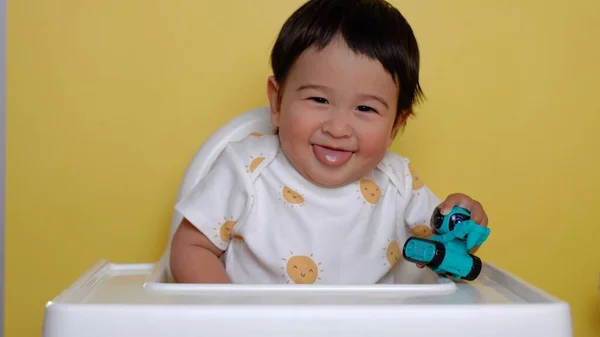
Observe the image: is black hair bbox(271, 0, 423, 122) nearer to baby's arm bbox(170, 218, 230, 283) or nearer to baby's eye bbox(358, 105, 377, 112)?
baby's eye bbox(358, 105, 377, 112)

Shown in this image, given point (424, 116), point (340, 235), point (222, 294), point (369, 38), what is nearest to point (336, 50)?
point (369, 38)

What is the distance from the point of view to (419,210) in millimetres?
1033

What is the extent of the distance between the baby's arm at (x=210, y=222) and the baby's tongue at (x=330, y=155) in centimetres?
10

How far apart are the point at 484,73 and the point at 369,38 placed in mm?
526

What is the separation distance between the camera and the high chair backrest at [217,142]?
1041mm

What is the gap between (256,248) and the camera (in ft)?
3.13

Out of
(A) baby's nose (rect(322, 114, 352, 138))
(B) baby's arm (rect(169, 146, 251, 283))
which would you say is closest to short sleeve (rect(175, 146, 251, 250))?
(B) baby's arm (rect(169, 146, 251, 283))

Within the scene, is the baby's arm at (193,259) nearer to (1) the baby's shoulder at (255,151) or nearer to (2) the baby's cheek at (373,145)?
(1) the baby's shoulder at (255,151)

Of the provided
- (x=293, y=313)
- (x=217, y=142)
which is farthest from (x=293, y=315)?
(x=217, y=142)

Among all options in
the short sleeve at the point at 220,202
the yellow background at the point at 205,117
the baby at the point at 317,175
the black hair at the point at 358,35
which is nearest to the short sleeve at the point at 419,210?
the baby at the point at 317,175

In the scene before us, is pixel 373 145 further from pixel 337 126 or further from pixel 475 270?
pixel 475 270

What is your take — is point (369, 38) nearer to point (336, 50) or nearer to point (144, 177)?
point (336, 50)

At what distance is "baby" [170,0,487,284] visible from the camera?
3.08 ft

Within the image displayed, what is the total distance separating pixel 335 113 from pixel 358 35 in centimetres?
10
